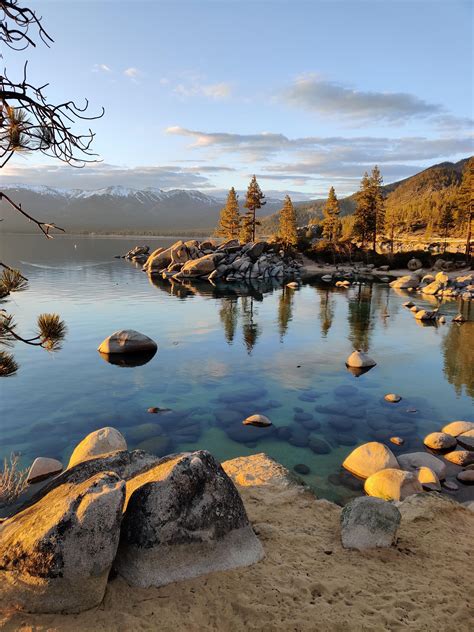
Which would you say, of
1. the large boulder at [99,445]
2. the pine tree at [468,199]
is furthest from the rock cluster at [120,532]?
the pine tree at [468,199]

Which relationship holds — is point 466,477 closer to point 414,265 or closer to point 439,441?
point 439,441

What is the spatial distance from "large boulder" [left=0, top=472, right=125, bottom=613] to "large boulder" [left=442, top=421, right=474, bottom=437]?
47.8 feet

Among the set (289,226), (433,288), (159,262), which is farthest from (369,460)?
(289,226)

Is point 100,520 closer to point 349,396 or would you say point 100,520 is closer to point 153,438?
point 153,438

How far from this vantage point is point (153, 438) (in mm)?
16188

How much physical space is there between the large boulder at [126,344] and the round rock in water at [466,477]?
19799 mm

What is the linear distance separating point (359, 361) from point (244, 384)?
7.68 metres

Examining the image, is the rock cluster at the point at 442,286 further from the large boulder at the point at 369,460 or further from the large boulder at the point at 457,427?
the large boulder at the point at 369,460

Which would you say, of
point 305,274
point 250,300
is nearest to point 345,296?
point 250,300

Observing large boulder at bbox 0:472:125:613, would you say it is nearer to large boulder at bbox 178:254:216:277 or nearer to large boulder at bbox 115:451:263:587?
large boulder at bbox 115:451:263:587

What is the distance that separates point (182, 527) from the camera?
7484 mm

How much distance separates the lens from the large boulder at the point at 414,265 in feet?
264

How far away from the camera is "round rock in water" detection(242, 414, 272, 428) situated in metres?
17.6

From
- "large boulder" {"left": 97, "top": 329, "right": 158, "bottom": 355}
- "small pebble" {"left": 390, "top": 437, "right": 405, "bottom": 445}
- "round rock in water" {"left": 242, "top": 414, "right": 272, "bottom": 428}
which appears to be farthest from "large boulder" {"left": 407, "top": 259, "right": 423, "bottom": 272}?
"round rock in water" {"left": 242, "top": 414, "right": 272, "bottom": 428}
